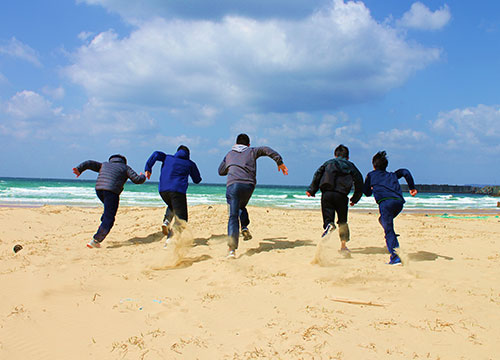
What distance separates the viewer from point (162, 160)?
254 inches

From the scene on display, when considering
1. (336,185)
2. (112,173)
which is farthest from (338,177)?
(112,173)

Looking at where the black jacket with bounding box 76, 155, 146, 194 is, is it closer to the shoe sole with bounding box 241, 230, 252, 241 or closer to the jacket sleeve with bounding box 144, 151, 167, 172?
the jacket sleeve with bounding box 144, 151, 167, 172

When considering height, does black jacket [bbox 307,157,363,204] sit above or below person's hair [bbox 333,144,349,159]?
below

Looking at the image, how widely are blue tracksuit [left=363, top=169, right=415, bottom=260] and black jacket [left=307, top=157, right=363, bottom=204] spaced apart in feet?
0.79

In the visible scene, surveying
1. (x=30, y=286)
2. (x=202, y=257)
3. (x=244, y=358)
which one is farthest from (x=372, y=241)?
(x=30, y=286)

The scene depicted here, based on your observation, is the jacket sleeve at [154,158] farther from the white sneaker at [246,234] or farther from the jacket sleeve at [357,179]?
the jacket sleeve at [357,179]

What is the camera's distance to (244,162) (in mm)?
5793

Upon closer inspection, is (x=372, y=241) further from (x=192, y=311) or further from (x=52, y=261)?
(x=52, y=261)


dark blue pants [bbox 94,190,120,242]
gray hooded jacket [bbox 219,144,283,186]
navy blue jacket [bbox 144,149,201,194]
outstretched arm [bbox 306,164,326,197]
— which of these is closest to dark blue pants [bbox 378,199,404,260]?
outstretched arm [bbox 306,164,326,197]

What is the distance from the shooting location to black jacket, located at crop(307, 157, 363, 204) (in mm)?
5574

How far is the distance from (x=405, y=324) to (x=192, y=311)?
1977 millimetres

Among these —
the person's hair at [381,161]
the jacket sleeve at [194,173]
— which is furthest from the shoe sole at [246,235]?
the person's hair at [381,161]

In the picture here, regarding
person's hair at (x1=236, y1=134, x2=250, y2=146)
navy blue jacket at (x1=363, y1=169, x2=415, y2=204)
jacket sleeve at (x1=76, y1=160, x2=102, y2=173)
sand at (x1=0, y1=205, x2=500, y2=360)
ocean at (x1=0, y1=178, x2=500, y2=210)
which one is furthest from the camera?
ocean at (x1=0, y1=178, x2=500, y2=210)

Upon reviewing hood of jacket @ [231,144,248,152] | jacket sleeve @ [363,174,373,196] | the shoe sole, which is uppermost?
hood of jacket @ [231,144,248,152]
